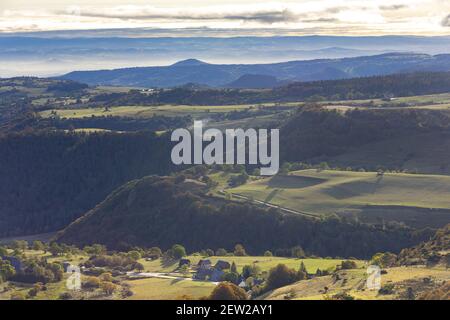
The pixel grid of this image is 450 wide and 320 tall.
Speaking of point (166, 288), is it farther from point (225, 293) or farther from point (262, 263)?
point (262, 263)

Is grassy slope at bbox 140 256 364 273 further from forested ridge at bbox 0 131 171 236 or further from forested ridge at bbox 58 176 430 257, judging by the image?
forested ridge at bbox 0 131 171 236

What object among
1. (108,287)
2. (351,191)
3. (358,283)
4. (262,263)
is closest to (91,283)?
(108,287)

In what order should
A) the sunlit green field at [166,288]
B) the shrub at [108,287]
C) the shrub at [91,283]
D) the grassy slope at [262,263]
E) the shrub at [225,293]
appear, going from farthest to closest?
the grassy slope at [262,263], the shrub at [91,283], the shrub at [108,287], the sunlit green field at [166,288], the shrub at [225,293]

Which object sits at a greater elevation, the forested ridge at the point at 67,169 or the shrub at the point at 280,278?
the shrub at the point at 280,278

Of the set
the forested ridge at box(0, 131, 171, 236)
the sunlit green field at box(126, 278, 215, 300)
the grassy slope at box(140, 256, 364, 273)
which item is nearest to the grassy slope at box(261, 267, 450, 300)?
the sunlit green field at box(126, 278, 215, 300)

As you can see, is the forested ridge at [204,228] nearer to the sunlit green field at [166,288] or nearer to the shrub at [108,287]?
the sunlit green field at [166,288]

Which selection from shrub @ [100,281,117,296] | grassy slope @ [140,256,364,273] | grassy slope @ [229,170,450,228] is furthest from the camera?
grassy slope @ [229,170,450,228]

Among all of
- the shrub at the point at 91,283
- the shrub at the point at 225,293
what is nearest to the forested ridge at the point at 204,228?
the shrub at the point at 91,283
